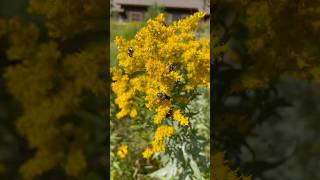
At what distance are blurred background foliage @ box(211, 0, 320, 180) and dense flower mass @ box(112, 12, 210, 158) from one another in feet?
0.15

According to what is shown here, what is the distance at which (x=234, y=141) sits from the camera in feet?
4.19

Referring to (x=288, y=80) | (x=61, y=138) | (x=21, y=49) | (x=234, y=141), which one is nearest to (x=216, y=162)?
(x=234, y=141)

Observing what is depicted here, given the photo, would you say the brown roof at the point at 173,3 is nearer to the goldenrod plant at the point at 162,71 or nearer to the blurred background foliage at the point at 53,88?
the goldenrod plant at the point at 162,71

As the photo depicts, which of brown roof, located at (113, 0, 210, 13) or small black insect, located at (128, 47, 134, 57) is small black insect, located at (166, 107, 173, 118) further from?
brown roof, located at (113, 0, 210, 13)

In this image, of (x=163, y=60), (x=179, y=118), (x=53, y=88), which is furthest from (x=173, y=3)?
(x=53, y=88)

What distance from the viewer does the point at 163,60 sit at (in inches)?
45.7

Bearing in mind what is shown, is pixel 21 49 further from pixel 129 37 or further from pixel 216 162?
pixel 216 162

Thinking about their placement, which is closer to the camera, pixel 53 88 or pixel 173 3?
pixel 53 88

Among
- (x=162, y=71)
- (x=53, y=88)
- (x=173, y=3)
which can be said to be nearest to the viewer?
(x=53, y=88)

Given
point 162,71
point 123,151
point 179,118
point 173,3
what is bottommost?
point 123,151

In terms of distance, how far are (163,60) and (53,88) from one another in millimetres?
271

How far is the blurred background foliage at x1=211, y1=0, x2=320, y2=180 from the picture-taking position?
1134mm

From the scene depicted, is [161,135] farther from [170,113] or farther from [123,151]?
[123,151]


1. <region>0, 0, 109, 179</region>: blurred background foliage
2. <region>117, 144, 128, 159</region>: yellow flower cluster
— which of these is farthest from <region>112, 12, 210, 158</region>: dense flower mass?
<region>117, 144, 128, 159</region>: yellow flower cluster
